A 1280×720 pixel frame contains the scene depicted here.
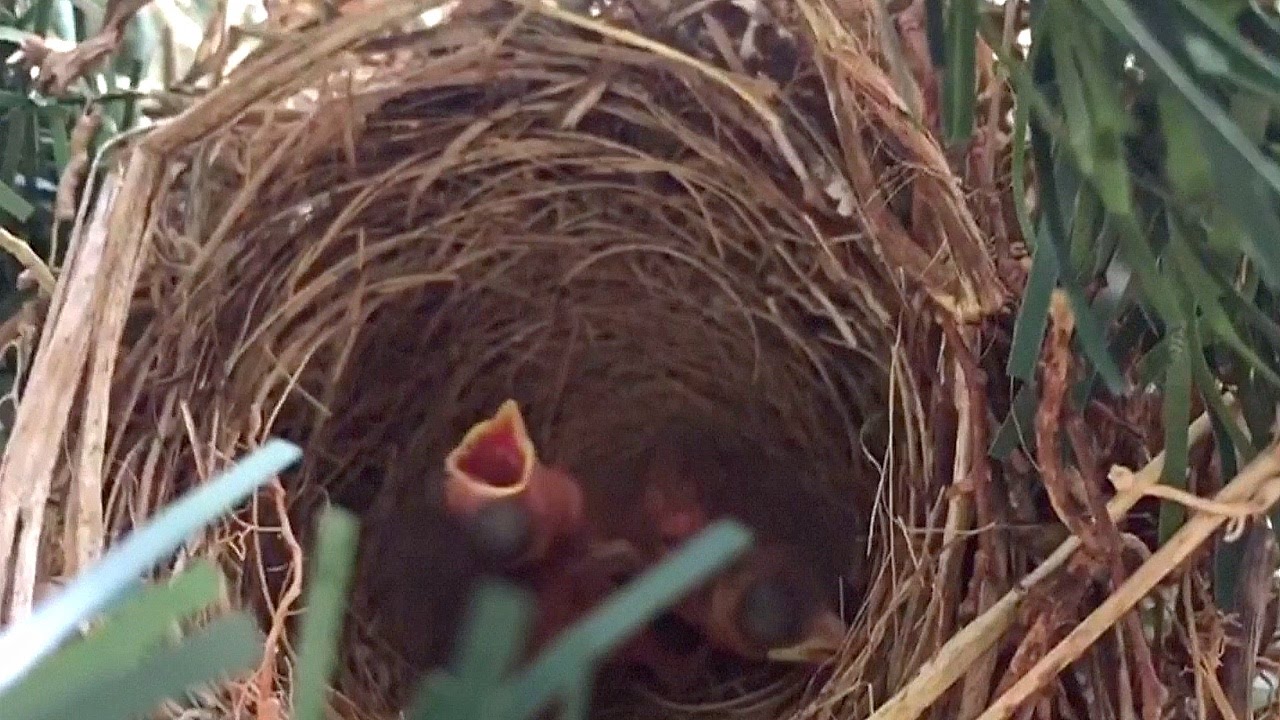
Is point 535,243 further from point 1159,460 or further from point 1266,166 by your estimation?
point 1266,166

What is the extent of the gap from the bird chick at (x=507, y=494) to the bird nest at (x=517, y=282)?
0.24 ft

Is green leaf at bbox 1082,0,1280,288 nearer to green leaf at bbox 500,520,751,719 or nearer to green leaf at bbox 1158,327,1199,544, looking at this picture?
green leaf at bbox 1158,327,1199,544

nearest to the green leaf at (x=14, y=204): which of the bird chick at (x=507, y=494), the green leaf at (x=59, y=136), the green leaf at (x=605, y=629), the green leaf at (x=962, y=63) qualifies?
the green leaf at (x=59, y=136)

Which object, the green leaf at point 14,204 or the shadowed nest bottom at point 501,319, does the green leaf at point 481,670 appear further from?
the green leaf at point 14,204

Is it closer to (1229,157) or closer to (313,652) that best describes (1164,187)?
(1229,157)

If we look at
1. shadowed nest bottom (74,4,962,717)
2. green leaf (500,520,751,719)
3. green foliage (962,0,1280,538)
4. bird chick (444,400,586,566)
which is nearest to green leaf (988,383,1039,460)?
green foliage (962,0,1280,538)

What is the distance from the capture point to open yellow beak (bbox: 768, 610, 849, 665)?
0.96 metres

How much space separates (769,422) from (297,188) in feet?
1.47

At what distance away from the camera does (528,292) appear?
1.09 m

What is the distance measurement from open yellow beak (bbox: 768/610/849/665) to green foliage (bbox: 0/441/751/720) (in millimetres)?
711

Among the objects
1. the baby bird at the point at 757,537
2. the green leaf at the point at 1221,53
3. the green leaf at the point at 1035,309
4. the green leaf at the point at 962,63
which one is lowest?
the baby bird at the point at 757,537

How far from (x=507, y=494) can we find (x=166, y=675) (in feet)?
2.63

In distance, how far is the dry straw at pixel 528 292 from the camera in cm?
67

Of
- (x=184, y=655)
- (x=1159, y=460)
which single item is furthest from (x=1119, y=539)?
(x=184, y=655)
